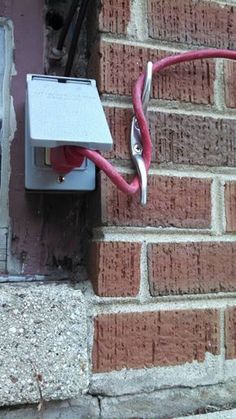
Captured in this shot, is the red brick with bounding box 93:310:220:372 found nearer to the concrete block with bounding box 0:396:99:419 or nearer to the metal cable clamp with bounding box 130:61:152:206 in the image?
the concrete block with bounding box 0:396:99:419

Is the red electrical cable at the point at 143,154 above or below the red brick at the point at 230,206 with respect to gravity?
above

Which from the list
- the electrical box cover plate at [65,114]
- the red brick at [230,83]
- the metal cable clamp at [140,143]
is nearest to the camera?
the electrical box cover plate at [65,114]

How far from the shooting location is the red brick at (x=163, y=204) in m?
0.74

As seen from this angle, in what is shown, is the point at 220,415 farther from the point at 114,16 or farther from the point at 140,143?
the point at 114,16

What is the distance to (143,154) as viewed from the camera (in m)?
0.74

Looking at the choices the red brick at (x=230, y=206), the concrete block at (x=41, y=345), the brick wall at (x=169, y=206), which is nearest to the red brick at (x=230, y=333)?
the brick wall at (x=169, y=206)

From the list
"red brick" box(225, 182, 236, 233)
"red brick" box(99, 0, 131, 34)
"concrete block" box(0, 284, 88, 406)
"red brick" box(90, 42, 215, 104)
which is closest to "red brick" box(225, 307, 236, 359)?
"red brick" box(225, 182, 236, 233)

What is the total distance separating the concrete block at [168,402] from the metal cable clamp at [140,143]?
0.28 meters

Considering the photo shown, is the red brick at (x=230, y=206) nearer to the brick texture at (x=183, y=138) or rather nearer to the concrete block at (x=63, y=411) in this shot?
the brick texture at (x=183, y=138)

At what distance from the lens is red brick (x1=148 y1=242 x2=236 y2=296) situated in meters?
0.75

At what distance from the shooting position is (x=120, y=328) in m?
0.73

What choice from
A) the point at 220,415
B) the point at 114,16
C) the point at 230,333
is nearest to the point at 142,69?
the point at 114,16

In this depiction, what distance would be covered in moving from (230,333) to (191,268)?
0.12 meters

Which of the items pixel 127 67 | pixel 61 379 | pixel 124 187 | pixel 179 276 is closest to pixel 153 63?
pixel 127 67
